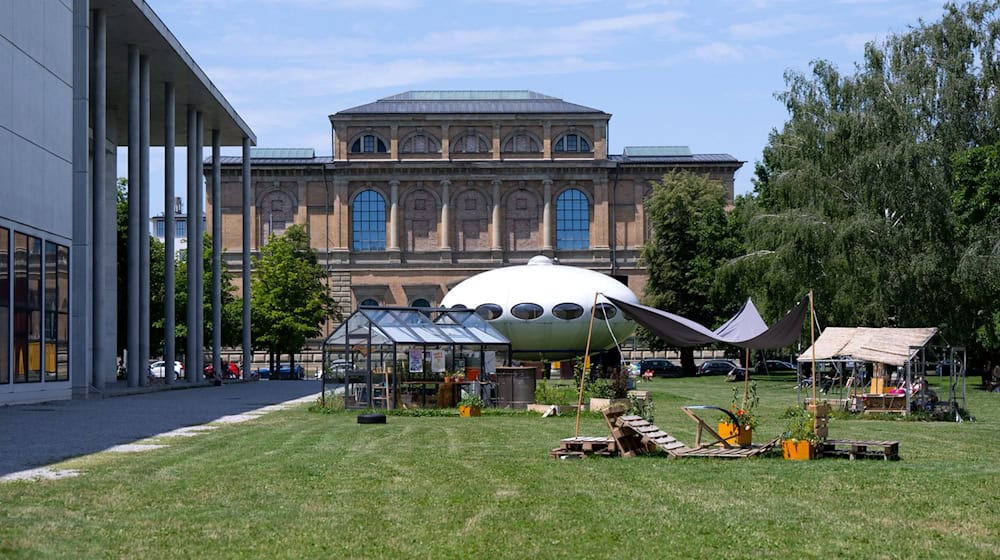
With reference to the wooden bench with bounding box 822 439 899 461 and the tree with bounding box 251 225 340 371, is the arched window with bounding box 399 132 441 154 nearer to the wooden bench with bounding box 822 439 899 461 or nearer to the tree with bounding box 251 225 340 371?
the tree with bounding box 251 225 340 371

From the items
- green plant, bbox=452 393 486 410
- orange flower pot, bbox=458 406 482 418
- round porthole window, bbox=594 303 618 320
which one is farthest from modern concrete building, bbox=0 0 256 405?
round porthole window, bbox=594 303 618 320

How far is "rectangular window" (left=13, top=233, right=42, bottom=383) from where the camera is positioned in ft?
116

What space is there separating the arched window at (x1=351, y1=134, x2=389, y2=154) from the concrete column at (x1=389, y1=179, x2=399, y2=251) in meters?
3.05

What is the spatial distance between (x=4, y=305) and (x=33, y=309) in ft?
6.89

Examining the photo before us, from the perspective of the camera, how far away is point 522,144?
10700cm

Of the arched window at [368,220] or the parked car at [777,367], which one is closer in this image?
the parked car at [777,367]

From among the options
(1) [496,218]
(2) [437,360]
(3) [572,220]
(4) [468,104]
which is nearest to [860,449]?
(2) [437,360]

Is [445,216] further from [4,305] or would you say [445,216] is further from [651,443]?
[651,443]

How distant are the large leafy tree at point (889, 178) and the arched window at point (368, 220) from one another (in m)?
55.3

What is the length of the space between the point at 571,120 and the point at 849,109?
54.1 metres

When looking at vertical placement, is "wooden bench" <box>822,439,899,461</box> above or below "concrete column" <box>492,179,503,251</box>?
below

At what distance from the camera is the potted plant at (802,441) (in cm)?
1933

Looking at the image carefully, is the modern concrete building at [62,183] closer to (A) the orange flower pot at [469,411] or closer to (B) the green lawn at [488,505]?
(A) the orange flower pot at [469,411]

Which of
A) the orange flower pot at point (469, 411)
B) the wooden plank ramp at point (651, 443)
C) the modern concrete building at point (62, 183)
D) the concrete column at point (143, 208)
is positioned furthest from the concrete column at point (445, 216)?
the wooden plank ramp at point (651, 443)
